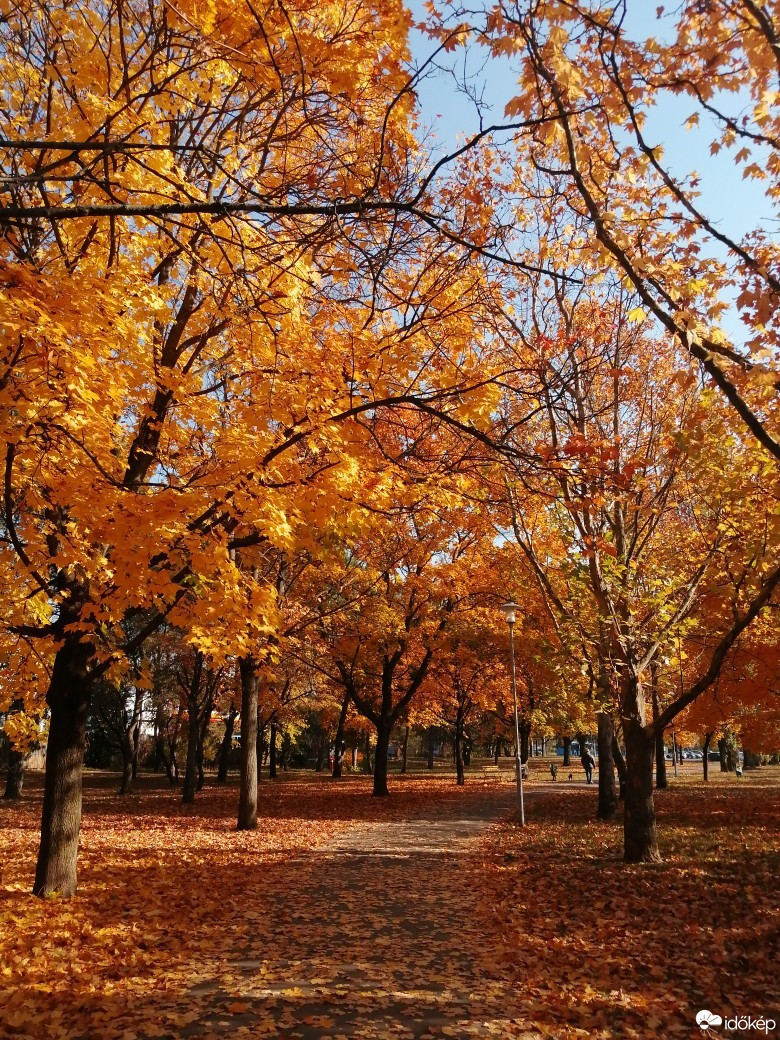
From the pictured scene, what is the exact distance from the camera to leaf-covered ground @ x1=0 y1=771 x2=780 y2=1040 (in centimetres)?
441

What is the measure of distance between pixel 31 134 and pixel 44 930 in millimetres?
7533

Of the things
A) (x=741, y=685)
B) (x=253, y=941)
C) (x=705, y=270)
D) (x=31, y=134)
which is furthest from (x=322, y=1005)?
(x=741, y=685)

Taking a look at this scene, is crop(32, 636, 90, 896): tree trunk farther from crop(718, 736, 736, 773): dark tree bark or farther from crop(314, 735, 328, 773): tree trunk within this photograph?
crop(314, 735, 328, 773): tree trunk

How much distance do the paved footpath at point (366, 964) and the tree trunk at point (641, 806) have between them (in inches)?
91.0

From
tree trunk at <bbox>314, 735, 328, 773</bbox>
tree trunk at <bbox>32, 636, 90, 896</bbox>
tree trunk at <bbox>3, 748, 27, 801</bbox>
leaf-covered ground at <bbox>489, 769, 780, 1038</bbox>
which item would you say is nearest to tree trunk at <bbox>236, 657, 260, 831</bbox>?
leaf-covered ground at <bbox>489, 769, 780, 1038</bbox>

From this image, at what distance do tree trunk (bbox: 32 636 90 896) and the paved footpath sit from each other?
7.06 ft

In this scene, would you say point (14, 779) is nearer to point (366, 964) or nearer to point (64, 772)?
point (64, 772)

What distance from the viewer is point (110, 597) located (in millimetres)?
6355

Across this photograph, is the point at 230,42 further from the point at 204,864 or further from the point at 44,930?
the point at 204,864

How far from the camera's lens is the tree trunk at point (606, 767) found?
14922 mm

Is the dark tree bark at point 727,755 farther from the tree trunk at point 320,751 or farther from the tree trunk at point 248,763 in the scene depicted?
the tree trunk at point 248,763

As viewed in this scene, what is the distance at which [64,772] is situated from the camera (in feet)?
23.9

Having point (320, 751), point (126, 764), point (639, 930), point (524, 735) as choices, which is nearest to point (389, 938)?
point (639, 930)

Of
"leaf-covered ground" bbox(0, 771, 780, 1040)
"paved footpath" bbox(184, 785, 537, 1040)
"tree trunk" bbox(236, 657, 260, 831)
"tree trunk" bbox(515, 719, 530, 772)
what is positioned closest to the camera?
"paved footpath" bbox(184, 785, 537, 1040)
